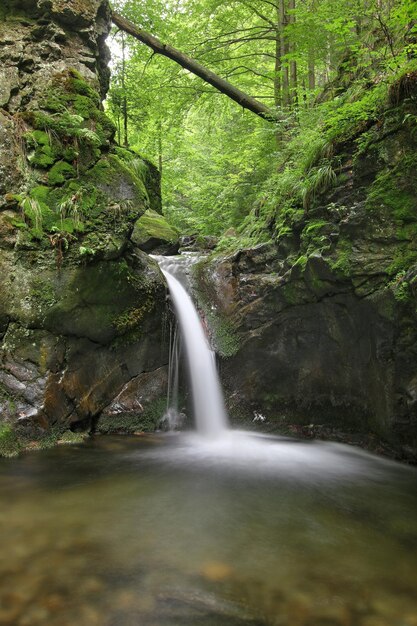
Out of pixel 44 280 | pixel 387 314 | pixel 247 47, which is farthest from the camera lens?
pixel 247 47

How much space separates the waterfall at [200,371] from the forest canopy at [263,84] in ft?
6.41

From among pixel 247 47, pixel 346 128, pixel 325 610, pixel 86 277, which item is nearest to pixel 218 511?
pixel 325 610

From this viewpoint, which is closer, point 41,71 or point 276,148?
point 41,71

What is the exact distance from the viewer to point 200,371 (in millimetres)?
7336

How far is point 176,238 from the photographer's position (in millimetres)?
10555

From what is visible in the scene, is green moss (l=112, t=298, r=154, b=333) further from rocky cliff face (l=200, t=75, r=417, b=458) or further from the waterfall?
rocky cliff face (l=200, t=75, r=417, b=458)

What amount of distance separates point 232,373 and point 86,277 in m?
2.98

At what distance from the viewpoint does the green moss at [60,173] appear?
6.56 meters

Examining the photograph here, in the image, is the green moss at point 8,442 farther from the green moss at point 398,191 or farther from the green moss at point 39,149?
the green moss at point 398,191

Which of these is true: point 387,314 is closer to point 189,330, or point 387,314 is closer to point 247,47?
point 189,330

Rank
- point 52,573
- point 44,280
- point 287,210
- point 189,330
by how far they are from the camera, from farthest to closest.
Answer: point 189,330, point 287,210, point 44,280, point 52,573

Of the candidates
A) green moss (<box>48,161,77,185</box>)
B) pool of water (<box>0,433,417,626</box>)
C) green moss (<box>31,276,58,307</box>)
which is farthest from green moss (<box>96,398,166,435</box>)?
green moss (<box>48,161,77,185</box>)

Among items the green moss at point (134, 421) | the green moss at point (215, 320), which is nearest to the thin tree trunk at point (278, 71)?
the green moss at point (215, 320)

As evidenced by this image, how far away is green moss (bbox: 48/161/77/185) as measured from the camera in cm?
656
